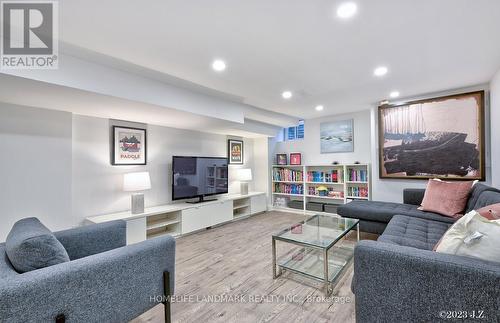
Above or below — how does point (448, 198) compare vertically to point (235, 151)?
below

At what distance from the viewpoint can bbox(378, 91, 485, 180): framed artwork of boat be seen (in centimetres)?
315

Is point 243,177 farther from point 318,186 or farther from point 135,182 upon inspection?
point 135,182

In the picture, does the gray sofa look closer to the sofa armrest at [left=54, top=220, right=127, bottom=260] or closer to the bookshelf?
the bookshelf

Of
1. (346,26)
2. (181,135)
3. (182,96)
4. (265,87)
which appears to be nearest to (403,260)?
(346,26)

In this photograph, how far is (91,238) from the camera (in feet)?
5.82

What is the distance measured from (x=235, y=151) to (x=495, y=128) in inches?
165

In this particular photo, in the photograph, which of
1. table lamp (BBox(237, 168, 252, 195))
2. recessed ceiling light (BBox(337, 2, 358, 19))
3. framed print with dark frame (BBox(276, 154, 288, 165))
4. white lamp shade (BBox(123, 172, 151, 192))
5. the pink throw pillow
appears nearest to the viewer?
recessed ceiling light (BBox(337, 2, 358, 19))

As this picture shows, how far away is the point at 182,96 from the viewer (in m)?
2.91

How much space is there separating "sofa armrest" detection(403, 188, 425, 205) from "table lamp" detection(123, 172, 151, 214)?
390 centimetres

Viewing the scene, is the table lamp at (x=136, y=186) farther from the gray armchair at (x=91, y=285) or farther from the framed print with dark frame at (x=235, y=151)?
the framed print with dark frame at (x=235, y=151)

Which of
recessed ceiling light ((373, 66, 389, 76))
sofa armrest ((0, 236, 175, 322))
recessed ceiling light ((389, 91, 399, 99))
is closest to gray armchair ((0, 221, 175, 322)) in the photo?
sofa armrest ((0, 236, 175, 322))

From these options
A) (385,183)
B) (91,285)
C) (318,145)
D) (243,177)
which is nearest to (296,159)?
(318,145)

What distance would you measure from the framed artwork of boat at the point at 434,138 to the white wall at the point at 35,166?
4747 millimetres

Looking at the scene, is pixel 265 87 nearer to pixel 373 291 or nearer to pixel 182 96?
pixel 182 96
